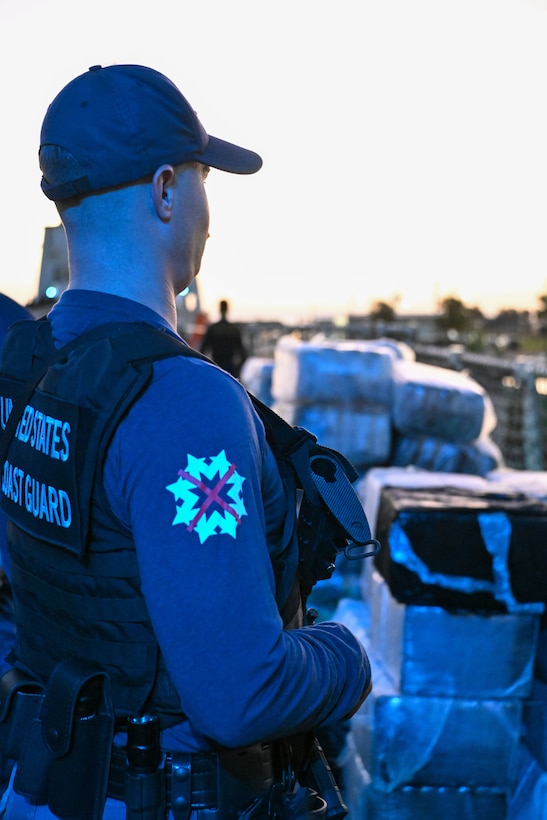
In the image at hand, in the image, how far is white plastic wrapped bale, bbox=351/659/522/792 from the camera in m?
2.52

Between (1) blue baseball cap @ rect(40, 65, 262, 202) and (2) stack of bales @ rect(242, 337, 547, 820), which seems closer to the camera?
(1) blue baseball cap @ rect(40, 65, 262, 202)

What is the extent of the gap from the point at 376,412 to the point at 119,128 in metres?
3.44

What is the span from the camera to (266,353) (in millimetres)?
13070

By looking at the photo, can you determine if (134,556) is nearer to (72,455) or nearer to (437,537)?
(72,455)

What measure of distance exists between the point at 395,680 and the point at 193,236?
5.20 ft

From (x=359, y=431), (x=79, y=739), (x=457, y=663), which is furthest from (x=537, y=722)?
(x=359, y=431)

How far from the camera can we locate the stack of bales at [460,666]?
2461mm

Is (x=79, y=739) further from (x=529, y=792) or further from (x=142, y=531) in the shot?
(x=529, y=792)

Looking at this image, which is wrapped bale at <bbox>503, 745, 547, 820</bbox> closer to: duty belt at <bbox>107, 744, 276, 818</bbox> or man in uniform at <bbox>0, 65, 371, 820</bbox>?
man in uniform at <bbox>0, 65, 371, 820</bbox>

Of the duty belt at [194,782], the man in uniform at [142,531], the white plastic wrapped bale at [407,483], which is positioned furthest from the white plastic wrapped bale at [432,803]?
the duty belt at [194,782]

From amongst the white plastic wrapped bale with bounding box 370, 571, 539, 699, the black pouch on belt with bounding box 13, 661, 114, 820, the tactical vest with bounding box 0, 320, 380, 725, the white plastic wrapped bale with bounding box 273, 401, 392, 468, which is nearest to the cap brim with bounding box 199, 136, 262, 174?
the tactical vest with bounding box 0, 320, 380, 725

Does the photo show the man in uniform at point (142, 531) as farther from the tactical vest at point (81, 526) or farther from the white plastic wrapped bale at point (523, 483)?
the white plastic wrapped bale at point (523, 483)

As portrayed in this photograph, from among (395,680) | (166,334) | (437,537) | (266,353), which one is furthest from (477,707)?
(266,353)

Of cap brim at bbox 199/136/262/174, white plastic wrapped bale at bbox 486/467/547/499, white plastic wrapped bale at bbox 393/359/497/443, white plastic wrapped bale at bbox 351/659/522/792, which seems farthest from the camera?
white plastic wrapped bale at bbox 393/359/497/443
